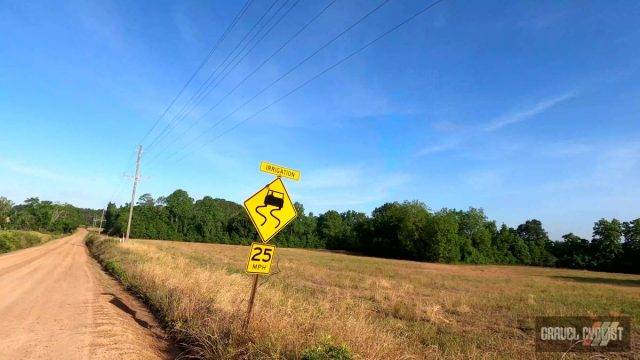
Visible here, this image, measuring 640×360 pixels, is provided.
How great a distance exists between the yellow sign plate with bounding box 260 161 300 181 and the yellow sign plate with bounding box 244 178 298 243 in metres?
0.16

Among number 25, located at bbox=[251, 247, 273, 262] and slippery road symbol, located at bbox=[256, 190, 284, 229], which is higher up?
slippery road symbol, located at bbox=[256, 190, 284, 229]

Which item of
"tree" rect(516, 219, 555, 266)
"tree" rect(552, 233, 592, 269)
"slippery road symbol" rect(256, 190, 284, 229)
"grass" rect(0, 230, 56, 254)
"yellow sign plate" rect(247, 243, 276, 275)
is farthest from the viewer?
"tree" rect(516, 219, 555, 266)

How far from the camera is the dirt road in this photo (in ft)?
26.9

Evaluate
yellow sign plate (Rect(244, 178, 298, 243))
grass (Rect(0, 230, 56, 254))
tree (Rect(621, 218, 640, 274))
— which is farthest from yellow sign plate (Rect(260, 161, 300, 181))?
tree (Rect(621, 218, 640, 274))

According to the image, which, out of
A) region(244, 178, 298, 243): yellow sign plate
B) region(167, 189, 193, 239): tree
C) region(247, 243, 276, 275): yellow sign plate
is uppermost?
region(167, 189, 193, 239): tree

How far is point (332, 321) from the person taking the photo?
28.1 feet

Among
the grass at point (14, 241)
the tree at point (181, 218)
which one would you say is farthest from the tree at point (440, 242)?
the grass at point (14, 241)

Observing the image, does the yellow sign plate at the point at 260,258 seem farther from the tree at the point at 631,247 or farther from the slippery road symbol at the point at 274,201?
the tree at the point at 631,247

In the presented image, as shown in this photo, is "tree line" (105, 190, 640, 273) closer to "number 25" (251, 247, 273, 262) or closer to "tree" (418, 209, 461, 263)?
"tree" (418, 209, 461, 263)

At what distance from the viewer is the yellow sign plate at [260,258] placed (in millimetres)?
8422

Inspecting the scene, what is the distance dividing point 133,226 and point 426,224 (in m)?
67.1

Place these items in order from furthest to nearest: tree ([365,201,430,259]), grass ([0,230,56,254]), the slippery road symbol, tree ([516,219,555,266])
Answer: tree ([516,219,555,266])
tree ([365,201,430,259])
grass ([0,230,56,254])
the slippery road symbol

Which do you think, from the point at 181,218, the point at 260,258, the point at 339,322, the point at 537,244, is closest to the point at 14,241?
the point at 260,258

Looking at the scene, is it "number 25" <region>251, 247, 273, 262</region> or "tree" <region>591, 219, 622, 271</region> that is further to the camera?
"tree" <region>591, 219, 622, 271</region>
